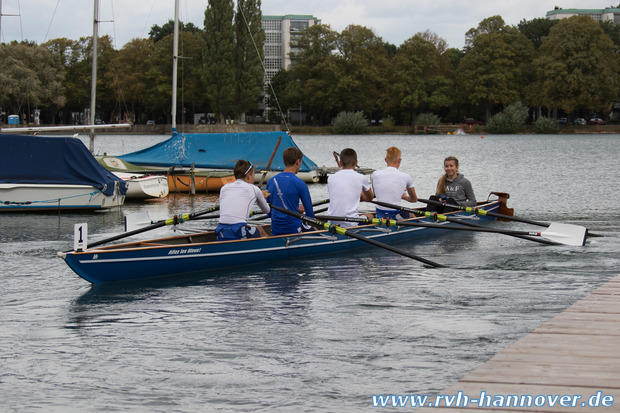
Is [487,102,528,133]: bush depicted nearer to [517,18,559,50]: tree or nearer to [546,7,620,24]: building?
[517,18,559,50]: tree

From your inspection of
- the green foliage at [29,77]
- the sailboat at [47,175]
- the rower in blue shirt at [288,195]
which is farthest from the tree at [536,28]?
the rower in blue shirt at [288,195]

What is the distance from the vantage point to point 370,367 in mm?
7930

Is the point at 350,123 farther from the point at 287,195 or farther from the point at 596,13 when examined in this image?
the point at 287,195

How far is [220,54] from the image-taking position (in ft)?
289

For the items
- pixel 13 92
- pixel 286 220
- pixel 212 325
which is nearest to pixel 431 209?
pixel 286 220

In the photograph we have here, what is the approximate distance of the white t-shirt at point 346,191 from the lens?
544 inches

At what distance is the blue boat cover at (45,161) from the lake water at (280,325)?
514 cm

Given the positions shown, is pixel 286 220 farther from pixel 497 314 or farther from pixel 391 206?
pixel 497 314

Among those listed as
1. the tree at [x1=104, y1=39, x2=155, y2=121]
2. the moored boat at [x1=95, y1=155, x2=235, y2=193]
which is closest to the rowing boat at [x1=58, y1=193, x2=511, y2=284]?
the moored boat at [x1=95, y1=155, x2=235, y2=193]

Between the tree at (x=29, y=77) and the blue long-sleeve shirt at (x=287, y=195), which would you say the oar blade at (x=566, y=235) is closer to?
the blue long-sleeve shirt at (x=287, y=195)

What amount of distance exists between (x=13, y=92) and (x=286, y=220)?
8054cm

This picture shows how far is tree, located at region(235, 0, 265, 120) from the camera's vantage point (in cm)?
8719

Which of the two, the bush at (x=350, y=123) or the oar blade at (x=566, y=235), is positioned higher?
the bush at (x=350, y=123)

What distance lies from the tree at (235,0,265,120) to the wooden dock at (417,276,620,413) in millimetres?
81203
